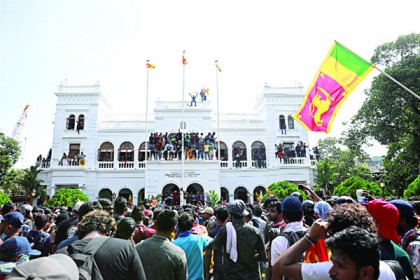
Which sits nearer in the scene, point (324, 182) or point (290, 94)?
point (324, 182)

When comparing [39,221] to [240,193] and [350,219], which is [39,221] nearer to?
[350,219]

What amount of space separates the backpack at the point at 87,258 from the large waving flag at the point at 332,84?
6458 mm

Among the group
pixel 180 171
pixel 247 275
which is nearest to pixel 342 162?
pixel 180 171

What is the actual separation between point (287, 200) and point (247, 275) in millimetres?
1214

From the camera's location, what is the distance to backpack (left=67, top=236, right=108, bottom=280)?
201cm

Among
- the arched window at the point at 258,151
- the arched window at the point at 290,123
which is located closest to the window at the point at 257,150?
the arched window at the point at 258,151

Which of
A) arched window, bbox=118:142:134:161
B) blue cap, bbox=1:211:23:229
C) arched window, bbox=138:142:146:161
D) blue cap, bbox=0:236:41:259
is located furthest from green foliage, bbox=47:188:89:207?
blue cap, bbox=0:236:41:259

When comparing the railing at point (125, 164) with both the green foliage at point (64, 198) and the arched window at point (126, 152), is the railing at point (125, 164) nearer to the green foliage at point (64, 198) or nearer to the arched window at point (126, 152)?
the arched window at point (126, 152)

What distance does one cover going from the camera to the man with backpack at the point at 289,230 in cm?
283

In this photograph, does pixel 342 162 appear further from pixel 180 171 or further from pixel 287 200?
pixel 287 200

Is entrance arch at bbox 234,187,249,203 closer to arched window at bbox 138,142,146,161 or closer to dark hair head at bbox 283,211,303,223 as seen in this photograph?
arched window at bbox 138,142,146,161

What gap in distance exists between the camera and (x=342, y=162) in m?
31.8

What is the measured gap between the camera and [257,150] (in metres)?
28.7

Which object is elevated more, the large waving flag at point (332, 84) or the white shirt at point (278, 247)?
the large waving flag at point (332, 84)
